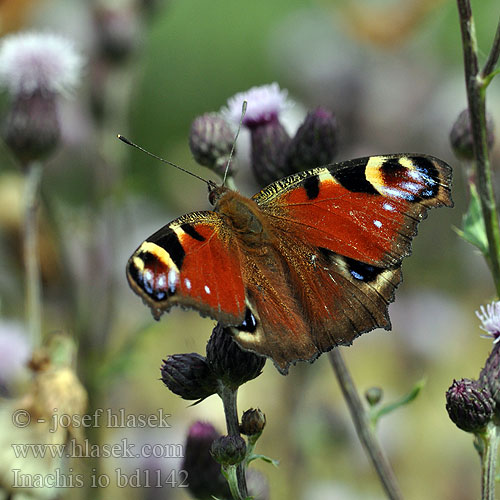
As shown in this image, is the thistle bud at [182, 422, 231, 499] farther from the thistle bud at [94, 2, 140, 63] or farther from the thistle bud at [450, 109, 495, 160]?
the thistle bud at [94, 2, 140, 63]

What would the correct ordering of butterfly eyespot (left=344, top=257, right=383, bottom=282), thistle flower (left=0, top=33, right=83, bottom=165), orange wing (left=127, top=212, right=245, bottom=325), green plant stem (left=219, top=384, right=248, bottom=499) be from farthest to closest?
thistle flower (left=0, top=33, right=83, bottom=165)
butterfly eyespot (left=344, top=257, right=383, bottom=282)
green plant stem (left=219, top=384, right=248, bottom=499)
orange wing (left=127, top=212, right=245, bottom=325)

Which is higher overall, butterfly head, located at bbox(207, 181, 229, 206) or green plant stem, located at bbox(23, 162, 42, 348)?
green plant stem, located at bbox(23, 162, 42, 348)

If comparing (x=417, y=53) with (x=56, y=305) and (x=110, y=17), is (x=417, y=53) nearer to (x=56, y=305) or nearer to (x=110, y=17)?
(x=110, y=17)

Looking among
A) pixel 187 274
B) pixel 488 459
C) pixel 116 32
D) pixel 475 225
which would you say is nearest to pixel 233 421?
pixel 187 274

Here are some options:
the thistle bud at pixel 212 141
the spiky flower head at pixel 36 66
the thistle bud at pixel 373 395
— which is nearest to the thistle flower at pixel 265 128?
the thistle bud at pixel 212 141

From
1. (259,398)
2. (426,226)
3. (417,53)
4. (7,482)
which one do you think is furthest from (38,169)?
(417,53)

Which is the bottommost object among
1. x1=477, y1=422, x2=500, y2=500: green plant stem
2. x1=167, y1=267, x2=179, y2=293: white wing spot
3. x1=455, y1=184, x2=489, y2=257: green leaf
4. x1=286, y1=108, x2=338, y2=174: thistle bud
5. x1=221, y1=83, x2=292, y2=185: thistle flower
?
x1=477, y1=422, x2=500, y2=500: green plant stem

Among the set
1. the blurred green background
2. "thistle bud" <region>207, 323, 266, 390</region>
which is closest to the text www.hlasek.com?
the blurred green background

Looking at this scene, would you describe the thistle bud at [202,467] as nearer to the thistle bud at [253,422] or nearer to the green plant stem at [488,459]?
the thistle bud at [253,422]
